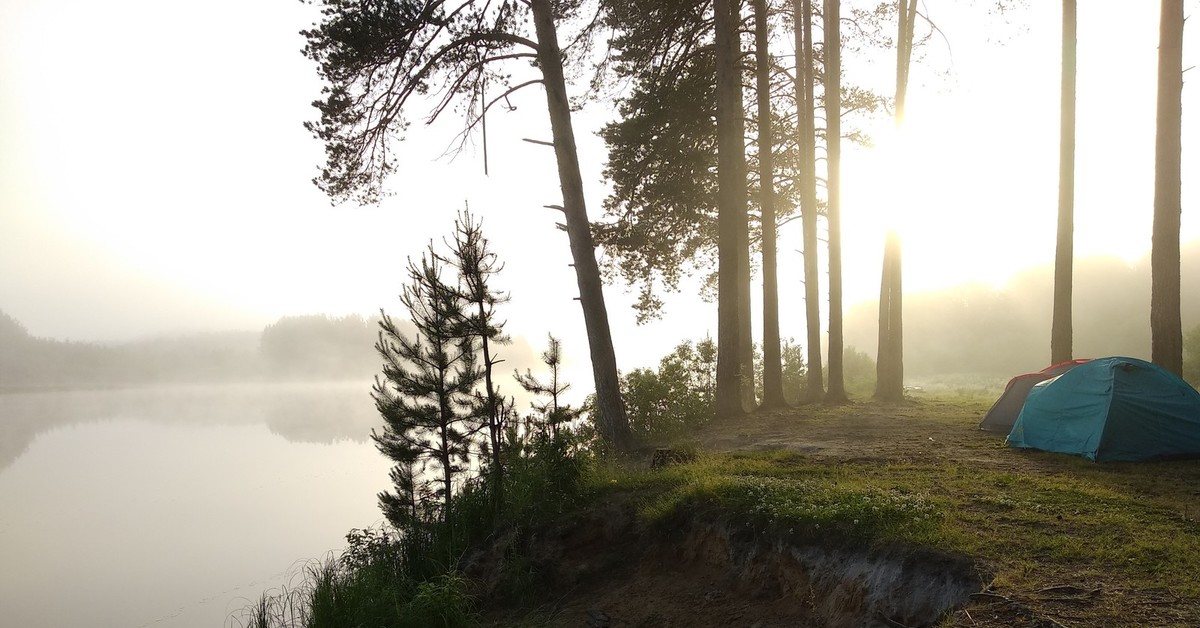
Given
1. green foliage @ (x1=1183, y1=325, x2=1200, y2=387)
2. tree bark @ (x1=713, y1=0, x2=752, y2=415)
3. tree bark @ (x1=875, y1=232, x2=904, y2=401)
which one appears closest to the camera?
tree bark @ (x1=713, y1=0, x2=752, y2=415)

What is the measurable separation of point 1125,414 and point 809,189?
32.8 feet

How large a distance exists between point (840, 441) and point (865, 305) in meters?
44.7

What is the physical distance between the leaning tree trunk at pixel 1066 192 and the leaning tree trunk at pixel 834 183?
4.59m

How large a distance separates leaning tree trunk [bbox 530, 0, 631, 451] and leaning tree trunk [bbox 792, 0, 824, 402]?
7.82m

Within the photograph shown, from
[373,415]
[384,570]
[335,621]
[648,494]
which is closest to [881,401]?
[648,494]

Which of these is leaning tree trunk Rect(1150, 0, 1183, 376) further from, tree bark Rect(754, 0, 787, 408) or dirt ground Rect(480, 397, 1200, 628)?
tree bark Rect(754, 0, 787, 408)

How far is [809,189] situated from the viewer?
1709 cm

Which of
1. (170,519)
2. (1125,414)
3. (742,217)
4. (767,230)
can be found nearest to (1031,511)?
(1125,414)

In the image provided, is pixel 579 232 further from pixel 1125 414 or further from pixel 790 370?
pixel 790 370

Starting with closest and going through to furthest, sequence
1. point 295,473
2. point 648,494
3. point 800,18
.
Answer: point 648,494, point 800,18, point 295,473

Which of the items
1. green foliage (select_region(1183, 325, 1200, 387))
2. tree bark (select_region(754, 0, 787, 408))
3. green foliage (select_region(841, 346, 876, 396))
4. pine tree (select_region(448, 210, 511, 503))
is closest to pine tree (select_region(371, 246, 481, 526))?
pine tree (select_region(448, 210, 511, 503))

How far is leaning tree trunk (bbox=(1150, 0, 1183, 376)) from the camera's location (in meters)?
10.7

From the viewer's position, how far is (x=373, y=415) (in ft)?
147

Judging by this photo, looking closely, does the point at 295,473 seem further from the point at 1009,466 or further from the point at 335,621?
the point at 1009,466
